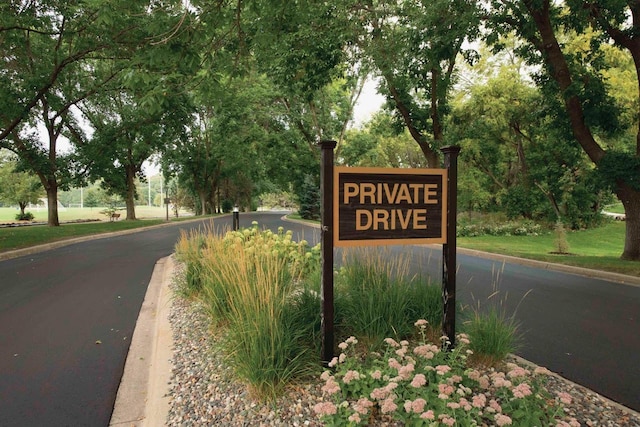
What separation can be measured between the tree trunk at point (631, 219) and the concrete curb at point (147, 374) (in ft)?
35.8

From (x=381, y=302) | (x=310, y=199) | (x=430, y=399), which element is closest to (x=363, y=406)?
(x=430, y=399)

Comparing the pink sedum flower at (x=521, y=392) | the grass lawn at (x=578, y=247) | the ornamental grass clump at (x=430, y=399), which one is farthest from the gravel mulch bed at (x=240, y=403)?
the grass lawn at (x=578, y=247)

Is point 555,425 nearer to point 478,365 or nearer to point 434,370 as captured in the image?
point 434,370

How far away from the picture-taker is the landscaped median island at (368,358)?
7.49ft

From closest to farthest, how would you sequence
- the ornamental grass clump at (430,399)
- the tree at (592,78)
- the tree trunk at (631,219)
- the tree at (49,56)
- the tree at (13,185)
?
1. the ornamental grass clump at (430,399)
2. the tree at (592,78)
3. the tree trunk at (631,219)
4. the tree at (49,56)
5. the tree at (13,185)

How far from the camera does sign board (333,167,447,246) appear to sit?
10.4ft

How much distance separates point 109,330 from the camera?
488 cm

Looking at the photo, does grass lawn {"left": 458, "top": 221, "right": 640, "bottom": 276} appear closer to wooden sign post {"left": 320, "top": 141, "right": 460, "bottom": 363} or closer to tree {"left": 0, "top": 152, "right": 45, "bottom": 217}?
wooden sign post {"left": 320, "top": 141, "right": 460, "bottom": 363}

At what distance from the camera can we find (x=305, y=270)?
5.79 meters

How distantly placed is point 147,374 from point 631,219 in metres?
11.7

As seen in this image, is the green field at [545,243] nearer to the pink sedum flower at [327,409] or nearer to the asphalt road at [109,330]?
the asphalt road at [109,330]

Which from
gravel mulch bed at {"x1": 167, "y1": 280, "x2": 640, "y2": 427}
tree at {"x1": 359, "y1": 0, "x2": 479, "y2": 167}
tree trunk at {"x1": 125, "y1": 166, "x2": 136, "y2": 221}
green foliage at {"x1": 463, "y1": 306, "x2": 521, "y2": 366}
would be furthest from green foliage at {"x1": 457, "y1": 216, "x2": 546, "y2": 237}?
tree trunk at {"x1": 125, "y1": 166, "x2": 136, "y2": 221}

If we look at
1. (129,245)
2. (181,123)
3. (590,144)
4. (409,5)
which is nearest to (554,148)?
(590,144)

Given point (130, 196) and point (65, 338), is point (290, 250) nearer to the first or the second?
point (65, 338)
